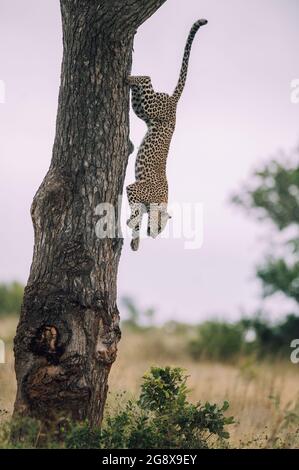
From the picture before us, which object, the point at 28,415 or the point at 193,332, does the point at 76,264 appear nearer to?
the point at 28,415

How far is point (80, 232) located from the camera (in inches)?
260

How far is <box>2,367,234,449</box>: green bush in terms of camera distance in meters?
6.10

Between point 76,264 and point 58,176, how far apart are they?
0.75m

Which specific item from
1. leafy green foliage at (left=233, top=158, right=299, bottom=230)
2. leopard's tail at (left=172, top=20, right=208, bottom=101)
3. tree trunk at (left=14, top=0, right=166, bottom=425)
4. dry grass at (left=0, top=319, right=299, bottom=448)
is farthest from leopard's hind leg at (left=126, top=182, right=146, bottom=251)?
leafy green foliage at (left=233, top=158, right=299, bottom=230)

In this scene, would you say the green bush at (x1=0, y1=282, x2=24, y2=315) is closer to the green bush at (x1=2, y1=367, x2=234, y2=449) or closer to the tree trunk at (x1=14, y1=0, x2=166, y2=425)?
the green bush at (x1=2, y1=367, x2=234, y2=449)

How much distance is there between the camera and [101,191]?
22.0ft

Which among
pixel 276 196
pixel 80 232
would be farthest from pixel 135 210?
pixel 276 196

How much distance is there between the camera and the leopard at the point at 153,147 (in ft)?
26.3

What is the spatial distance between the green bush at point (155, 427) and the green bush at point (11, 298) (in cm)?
1434

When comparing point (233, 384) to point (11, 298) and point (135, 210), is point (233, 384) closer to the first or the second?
point (135, 210)

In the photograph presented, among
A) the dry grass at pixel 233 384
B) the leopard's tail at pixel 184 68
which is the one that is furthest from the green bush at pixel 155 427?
the leopard's tail at pixel 184 68

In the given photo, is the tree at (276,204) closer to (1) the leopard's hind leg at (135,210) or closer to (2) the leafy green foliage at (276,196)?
(2) the leafy green foliage at (276,196)
